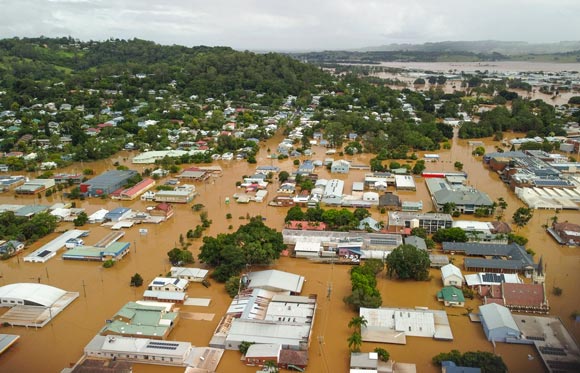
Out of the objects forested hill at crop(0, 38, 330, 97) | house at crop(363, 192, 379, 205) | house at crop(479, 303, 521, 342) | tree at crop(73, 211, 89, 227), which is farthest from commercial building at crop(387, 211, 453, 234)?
forested hill at crop(0, 38, 330, 97)

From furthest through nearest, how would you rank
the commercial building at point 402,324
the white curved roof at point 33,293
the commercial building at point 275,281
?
the commercial building at point 275,281
the white curved roof at point 33,293
the commercial building at point 402,324

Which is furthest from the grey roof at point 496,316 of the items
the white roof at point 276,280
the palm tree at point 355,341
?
the white roof at point 276,280

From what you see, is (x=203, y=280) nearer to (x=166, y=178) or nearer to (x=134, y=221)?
(x=134, y=221)

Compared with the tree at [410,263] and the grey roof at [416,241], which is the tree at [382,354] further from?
the grey roof at [416,241]

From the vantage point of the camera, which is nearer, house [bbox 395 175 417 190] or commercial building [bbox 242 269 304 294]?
commercial building [bbox 242 269 304 294]

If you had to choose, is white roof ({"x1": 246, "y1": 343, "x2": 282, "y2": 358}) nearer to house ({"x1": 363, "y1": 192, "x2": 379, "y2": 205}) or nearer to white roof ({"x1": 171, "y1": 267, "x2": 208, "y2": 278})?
white roof ({"x1": 171, "y1": 267, "x2": 208, "y2": 278})

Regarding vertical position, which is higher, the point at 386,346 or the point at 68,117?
the point at 68,117

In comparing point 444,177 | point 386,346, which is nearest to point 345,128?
point 444,177
